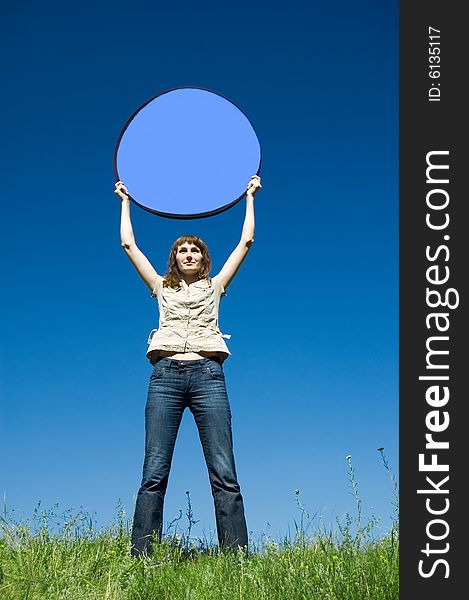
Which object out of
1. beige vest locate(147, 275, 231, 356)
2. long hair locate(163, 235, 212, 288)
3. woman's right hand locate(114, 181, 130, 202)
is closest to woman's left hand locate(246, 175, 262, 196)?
long hair locate(163, 235, 212, 288)

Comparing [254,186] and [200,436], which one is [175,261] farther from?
[200,436]

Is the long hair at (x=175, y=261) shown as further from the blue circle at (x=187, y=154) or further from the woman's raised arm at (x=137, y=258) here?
the blue circle at (x=187, y=154)

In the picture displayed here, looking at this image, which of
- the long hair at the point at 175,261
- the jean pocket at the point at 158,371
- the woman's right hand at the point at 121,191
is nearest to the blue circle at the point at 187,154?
the woman's right hand at the point at 121,191

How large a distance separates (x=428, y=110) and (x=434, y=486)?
6.75 feet

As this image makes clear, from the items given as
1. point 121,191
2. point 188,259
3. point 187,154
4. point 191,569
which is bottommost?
point 191,569

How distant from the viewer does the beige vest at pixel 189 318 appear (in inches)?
235

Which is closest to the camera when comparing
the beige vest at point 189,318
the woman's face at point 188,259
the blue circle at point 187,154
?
the beige vest at point 189,318

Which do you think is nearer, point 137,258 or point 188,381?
point 188,381

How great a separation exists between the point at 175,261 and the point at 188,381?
984 mm

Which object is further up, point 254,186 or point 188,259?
point 254,186

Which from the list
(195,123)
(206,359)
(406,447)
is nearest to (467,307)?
(406,447)

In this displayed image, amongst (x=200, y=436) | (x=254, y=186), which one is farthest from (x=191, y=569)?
(x=254, y=186)

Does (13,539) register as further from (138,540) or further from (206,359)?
(206,359)

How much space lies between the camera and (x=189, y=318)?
6047 millimetres
